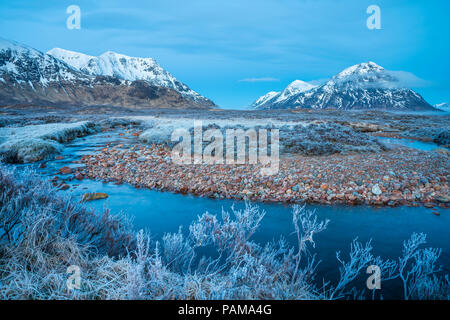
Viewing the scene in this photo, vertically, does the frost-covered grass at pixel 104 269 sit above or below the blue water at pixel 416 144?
below

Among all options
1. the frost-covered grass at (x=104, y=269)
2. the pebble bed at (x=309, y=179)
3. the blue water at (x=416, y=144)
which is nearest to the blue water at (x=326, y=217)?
the pebble bed at (x=309, y=179)

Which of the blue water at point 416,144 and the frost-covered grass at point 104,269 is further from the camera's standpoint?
the blue water at point 416,144

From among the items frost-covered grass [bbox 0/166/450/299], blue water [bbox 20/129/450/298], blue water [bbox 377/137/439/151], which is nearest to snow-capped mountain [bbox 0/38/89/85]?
blue water [bbox 20/129/450/298]

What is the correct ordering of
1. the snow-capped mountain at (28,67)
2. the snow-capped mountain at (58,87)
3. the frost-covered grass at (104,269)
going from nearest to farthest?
the frost-covered grass at (104,269) < the snow-capped mountain at (58,87) < the snow-capped mountain at (28,67)

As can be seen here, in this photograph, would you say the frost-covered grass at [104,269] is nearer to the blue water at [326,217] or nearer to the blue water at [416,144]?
the blue water at [326,217]

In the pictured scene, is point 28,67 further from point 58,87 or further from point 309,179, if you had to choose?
point 309,179

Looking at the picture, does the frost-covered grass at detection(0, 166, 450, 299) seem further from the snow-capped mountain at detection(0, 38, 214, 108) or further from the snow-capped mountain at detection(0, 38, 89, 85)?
the snow-capped mountain at detection(0, 38, 89, 85)
